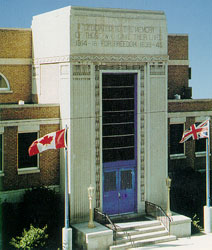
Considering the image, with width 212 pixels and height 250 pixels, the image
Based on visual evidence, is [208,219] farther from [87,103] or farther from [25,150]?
[25,150]

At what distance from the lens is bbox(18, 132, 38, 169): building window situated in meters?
27.3

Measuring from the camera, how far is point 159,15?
28.4 m

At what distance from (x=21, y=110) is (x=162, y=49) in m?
8.16

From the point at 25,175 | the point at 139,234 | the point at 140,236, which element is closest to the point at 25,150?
the point at 25,175

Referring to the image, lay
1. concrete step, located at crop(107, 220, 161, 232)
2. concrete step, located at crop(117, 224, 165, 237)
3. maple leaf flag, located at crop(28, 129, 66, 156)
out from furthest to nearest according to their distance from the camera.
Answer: concrete step, located at crop(107, 220, 161, 232)
concrete step, located at crop(117, 224, 165, 237)
maple leaf flag, located at crop(28, 129, 66, 156)

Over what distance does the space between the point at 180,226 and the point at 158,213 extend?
1.36 metres

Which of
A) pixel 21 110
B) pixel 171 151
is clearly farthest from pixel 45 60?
pixel 171 151

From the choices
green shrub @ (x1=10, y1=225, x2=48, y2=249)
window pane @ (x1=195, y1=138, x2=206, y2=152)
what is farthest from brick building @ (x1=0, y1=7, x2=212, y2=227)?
window pane @ (x1=195, y1=138, x2=206, y2=152)

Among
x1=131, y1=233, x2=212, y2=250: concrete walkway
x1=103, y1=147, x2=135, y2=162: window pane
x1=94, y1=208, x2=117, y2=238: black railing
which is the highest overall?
x1=103, y1=147, x2=135, y2=162: window pane

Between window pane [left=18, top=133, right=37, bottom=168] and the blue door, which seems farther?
the blue door

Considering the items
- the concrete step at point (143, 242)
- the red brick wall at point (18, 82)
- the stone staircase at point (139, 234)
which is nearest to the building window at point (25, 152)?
the red brick wall at point (18, 82)

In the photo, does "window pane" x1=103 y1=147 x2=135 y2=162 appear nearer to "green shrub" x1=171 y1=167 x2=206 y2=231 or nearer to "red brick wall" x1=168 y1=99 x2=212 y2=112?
"green shrub" x1=171 y1=167 x2=206 y2=231

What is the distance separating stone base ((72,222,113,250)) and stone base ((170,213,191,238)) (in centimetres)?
367

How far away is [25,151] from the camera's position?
27.5m
